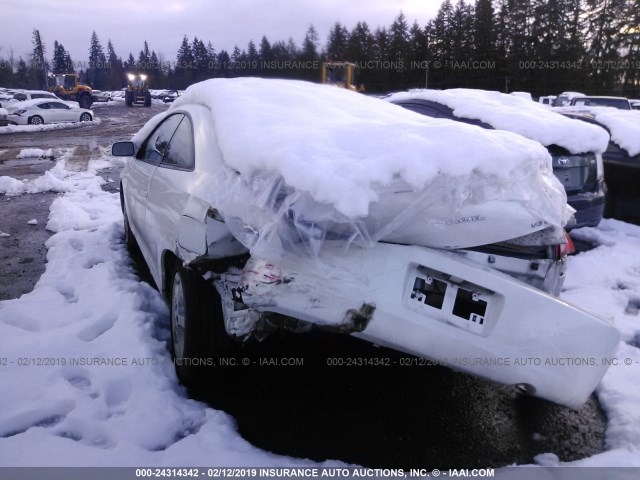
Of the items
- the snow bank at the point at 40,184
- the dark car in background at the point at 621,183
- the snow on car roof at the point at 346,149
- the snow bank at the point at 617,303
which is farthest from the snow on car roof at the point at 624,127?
the snow bank at the point at 40,184

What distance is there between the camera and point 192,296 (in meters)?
2.64

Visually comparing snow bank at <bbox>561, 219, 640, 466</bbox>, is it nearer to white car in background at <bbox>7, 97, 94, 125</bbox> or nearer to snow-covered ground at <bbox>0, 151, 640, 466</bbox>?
snow-covered ground at <bbox>0, 151, 640, 466</bbox>

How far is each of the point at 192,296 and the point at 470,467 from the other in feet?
4.99

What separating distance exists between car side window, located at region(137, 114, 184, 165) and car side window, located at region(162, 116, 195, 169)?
0.36 feet

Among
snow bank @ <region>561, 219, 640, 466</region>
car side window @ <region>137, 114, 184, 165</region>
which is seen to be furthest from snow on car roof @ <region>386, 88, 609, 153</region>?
car side window @ <region>137, 114, 184, 165</region>

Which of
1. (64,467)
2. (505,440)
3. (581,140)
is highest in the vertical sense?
(581,140)

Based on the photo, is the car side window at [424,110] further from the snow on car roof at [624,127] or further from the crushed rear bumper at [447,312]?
the crushed rear bumper at [447,312]

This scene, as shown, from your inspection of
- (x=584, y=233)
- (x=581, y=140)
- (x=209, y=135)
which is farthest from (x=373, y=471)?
(x=584, y=233)

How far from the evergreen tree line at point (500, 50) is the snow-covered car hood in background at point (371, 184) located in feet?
113

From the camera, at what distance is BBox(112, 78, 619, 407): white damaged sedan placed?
2.06 m

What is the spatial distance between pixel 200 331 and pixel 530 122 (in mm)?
3820

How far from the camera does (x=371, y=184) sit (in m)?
2.06

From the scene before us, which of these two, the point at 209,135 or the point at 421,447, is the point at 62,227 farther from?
the point at 421,447

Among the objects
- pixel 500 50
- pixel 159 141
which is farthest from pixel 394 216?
pixel 500 50
